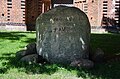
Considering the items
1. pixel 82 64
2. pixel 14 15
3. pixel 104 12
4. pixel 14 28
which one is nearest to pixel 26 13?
pixel 14 15

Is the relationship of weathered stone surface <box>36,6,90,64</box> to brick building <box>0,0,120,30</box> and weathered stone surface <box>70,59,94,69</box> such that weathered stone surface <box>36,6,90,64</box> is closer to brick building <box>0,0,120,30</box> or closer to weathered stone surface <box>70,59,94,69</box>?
weathered stone surface <box>70,59,94,69</box>

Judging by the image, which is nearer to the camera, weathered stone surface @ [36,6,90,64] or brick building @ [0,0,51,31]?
weathered stone surface @ [36,6,90,64]

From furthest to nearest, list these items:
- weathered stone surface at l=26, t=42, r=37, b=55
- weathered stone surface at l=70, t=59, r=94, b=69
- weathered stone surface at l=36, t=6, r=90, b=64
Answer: weathered stone surface at l=26, t=42, r=37, b=55, weathered stone surface at l=36, t=6, r=90, b=64, weathered stone surface at l=70, t=59, r=94, b=69

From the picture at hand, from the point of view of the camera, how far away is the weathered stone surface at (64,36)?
8578 mm

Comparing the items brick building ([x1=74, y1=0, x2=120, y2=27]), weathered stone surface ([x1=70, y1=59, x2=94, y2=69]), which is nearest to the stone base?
brick building ([x1=74, y1=0, x2=120, y2=27])

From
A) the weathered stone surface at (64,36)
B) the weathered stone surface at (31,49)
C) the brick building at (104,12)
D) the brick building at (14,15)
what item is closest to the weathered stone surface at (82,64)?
the weathered stone surface at (64,36)

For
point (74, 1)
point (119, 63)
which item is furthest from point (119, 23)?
point (119, 63)

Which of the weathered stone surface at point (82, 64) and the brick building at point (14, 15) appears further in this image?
the brick building at point (14, 15)

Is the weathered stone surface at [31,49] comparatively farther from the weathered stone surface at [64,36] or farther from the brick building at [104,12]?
the brick building at [104,12]

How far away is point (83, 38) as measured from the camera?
8.67 metres

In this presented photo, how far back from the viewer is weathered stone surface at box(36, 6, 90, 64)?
28.1 ft

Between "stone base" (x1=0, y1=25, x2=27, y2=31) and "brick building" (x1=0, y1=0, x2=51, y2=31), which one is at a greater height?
"brick building" (x1=0, y1=0, x2=51, y2=31)

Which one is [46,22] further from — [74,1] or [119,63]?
[74,1]

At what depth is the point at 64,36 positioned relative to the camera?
8.58m
